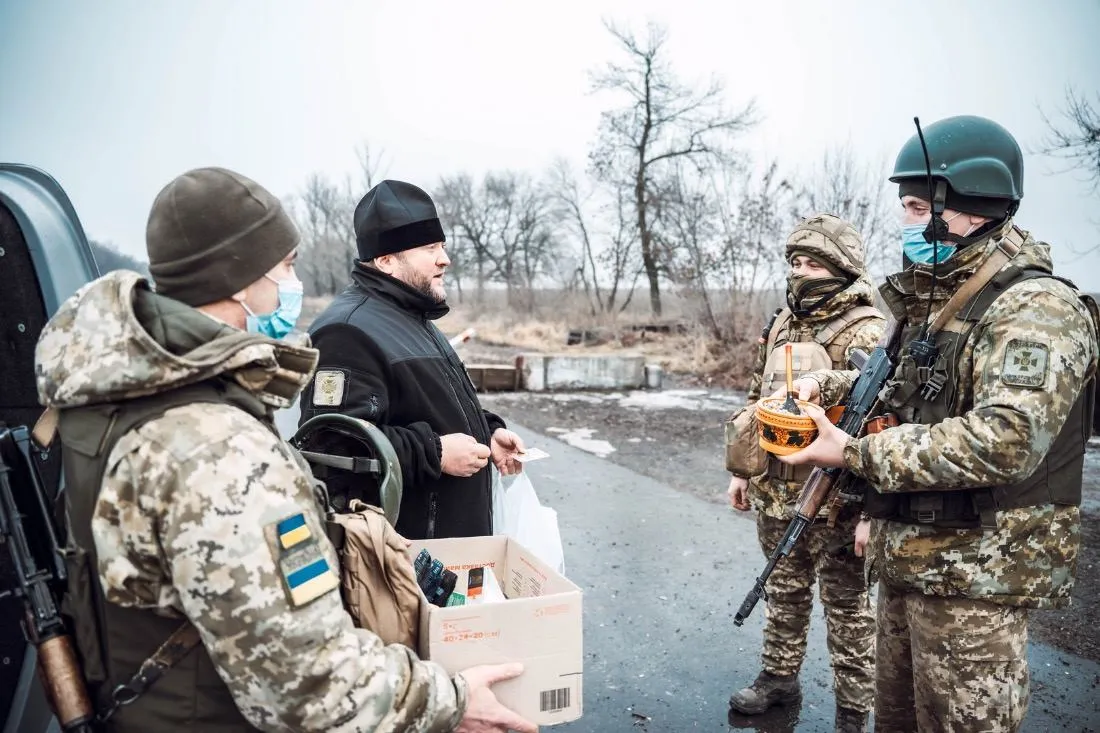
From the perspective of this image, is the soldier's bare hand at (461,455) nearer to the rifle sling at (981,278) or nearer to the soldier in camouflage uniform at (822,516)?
the soldier in camouflage uniform at (822,516)

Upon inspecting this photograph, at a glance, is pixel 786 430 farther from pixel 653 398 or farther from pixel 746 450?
pixel 653 398

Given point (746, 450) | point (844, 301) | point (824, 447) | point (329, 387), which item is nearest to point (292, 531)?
point (329, 387)

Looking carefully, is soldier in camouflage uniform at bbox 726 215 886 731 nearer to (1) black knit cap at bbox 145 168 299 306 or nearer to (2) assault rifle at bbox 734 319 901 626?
(2) assault rifle at bbox 734 319 901 626

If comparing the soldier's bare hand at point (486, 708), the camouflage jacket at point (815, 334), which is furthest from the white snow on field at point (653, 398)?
the soldier's bare hand at point (486, 708)

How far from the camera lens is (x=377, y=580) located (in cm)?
157

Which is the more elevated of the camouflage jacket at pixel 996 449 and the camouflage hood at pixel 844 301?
the camouflage hood at pixel 844 301

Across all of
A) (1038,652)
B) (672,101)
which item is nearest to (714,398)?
(1038,652)

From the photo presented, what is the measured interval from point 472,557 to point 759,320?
11.8m

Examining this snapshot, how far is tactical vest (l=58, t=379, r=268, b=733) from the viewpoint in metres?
1.32

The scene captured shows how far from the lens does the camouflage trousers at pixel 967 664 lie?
2.10 m

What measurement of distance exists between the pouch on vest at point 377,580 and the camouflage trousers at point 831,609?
1.96m

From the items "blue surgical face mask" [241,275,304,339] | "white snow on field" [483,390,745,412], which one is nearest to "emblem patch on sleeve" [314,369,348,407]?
"blue surgical face mask" [241,275,304,339]

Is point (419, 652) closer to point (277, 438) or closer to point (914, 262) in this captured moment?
point (277, 438)

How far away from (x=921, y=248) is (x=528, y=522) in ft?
5.52
